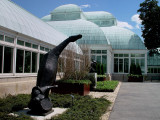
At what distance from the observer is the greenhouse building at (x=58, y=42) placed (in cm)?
944

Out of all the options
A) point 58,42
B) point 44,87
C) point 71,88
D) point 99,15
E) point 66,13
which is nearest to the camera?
point 44,87

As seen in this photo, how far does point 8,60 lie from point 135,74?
19054mm

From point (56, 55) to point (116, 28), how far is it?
86.9ft

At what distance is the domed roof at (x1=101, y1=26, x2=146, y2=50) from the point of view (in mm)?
28341

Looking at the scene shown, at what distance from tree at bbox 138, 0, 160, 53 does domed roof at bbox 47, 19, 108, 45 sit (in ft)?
25.6

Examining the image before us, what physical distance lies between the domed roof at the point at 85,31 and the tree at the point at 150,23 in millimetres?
7800

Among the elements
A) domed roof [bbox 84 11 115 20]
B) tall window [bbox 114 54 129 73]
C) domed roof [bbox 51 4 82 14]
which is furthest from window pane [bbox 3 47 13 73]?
domed roof [bbox 84 11 115 20]

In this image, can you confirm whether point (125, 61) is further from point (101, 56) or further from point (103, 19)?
point (103, 19)

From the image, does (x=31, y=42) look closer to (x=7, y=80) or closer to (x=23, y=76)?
(x=23, y=76)

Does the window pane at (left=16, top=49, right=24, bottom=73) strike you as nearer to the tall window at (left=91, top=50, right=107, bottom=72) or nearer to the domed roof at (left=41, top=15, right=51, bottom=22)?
the tall window at (left=91, top=50, right=107, bottom=72)

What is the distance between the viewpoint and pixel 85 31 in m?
26.2

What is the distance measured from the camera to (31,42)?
37.8 feet

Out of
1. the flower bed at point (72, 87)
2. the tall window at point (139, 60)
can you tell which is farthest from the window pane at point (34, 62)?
the tall window at point (139, 60)

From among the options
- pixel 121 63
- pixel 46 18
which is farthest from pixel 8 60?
pixel 46 18
